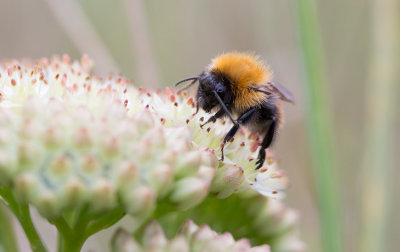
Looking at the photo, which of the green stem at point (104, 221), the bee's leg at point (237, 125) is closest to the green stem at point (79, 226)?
the green stem at point (104, 221)

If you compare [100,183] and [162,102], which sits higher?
[162,102]

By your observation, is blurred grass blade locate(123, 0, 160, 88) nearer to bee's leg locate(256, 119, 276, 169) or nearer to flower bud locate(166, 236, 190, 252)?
bee's leg locate(256, 119, 276, 169)

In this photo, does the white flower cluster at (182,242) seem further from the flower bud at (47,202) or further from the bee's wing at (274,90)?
the bee's wing at (274,90)

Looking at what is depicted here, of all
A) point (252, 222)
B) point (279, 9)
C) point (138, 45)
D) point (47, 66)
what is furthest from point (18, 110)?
point (279, 9)

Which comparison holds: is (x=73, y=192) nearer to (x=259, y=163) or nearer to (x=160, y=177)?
(x=160, y=177)

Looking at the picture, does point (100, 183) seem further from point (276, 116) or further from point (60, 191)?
point (276, 116)
